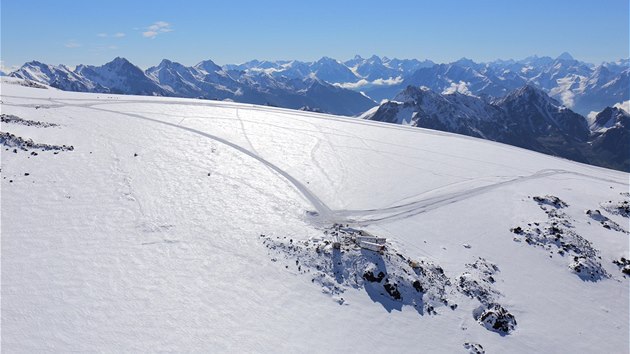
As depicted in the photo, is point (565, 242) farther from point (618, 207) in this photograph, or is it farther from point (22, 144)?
point (22, 144)

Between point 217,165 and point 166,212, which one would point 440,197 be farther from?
point 166,212

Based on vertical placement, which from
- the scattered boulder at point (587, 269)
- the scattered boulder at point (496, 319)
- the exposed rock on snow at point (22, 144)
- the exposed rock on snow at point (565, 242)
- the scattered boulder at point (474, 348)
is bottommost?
the scattered boulder at point (474, 348)

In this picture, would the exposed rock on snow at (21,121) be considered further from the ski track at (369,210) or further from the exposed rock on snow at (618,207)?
the exposed rock on snow at (618,207)

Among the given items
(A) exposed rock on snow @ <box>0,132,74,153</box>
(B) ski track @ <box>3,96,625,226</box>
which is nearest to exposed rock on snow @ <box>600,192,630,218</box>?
(B) ski track @ <box>3,96,625,226</box>

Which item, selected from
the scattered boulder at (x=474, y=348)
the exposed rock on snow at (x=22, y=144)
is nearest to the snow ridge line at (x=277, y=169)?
the scattered boulder at (x=474, y=348)

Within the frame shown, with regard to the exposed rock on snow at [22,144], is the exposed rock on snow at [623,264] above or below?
below

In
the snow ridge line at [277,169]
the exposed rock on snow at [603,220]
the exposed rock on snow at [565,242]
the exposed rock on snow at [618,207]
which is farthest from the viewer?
the exposed rock on snow at [618,207]

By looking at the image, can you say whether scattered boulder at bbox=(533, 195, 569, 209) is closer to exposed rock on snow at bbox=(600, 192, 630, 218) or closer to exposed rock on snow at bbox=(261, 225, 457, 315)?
exposed rock on snow at bbox=(600, 192, 630, 218)

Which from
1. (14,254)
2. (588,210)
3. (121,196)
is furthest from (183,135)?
(588,210)

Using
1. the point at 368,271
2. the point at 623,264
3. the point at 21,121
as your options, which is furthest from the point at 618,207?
the point at 21,121
